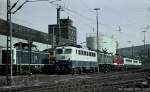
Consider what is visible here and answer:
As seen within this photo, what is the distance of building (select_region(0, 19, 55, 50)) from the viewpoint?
6444 centimetres

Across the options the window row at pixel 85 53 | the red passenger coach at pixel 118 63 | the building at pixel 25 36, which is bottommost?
the red passenger coach at pixel 118 63

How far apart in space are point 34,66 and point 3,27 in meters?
22.9

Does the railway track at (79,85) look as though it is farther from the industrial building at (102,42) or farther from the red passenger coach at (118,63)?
the industrial building at (102,42)

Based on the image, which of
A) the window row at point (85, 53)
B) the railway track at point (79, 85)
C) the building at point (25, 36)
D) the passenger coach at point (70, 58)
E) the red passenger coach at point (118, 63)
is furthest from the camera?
the red passenger coach at point (118, 63)

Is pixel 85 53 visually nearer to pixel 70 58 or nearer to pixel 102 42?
pixel 70 58

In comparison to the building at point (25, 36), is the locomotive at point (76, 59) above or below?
below

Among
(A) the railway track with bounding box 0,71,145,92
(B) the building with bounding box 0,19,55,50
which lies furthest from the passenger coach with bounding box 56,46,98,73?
(B) the building with bounding box 0,19,55,50

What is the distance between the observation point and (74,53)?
4666cm

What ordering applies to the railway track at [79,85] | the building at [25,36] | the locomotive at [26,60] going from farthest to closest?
the building at [25,36]
the locomotive at [26,60]
the railway track at [79,85]

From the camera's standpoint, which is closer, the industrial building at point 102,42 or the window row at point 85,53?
the window row at point 85,53

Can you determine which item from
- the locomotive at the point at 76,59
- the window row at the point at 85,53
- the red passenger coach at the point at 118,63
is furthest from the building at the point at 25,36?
the red passenger coach at the point at 118,63

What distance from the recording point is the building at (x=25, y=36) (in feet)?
211

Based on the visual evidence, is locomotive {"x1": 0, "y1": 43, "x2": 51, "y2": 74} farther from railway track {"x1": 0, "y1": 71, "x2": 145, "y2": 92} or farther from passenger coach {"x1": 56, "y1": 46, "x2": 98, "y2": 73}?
railway track {"x1": 0, "y1": 71, "x2": 145, "y2": 92}

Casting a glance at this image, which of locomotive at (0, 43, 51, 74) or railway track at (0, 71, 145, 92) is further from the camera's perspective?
locomotive at (0, 43, 51, 74)
